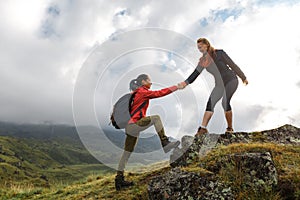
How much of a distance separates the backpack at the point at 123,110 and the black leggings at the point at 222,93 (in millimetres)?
2670

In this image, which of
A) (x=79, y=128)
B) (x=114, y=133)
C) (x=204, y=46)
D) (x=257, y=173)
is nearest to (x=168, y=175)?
(x=257, y=173)

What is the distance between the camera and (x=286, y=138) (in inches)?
388

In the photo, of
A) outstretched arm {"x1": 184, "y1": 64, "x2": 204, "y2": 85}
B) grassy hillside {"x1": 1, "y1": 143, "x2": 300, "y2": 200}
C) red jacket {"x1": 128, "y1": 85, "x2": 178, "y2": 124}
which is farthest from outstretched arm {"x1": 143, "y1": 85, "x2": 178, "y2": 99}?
grassy hillside {"x1": 1, "y1": 143, "x2": 300, "y2": 200}

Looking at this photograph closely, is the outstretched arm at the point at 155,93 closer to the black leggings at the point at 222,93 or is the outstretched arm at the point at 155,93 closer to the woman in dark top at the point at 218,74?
the woman in dark top at the point at 218,74

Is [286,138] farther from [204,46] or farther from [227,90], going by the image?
[204,46]

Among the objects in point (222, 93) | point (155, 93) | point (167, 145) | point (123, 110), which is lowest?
point (167, 145)

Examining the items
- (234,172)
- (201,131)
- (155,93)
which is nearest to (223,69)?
(201,131)

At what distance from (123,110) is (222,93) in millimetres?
3669

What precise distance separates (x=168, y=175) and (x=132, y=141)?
2.14 m

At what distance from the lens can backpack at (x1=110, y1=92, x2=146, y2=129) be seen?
835cm

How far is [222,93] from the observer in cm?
968

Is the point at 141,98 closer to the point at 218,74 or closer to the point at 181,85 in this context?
the point at 181,85

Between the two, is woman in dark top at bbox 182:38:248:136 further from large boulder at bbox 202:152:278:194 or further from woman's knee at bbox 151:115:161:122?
large boulder at bbox 202:152:278:194

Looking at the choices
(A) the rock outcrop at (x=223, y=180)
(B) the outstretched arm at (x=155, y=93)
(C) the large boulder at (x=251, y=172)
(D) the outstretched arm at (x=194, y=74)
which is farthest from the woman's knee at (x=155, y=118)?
(C) the large boulder at (x=251, y=172)
